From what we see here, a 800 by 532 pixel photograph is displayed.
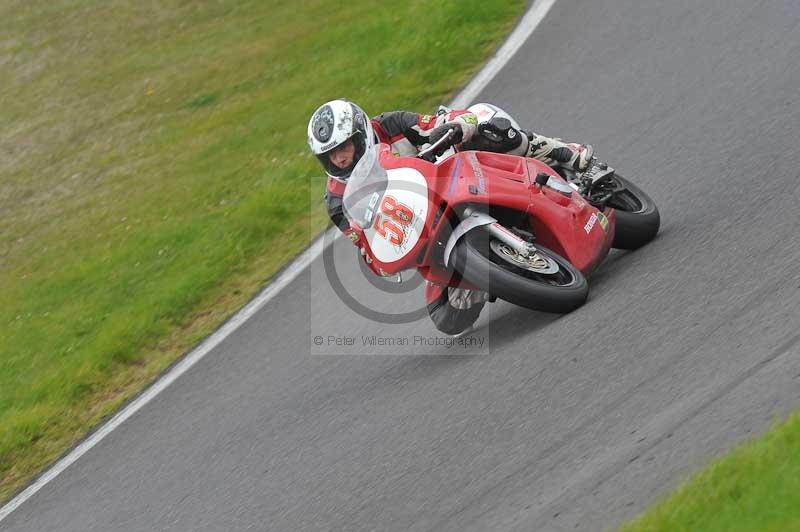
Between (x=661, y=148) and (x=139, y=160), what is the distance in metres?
6.13

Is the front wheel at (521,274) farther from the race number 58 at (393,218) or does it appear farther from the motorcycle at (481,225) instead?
the race number 58 at (393,218)

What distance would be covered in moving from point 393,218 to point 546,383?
3.91ft

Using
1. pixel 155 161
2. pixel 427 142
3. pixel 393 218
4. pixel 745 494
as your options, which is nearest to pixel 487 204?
pixel 393 218

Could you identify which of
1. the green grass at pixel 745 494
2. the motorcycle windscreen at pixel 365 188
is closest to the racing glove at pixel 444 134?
the motorcycle windscreen at pixel 365 188

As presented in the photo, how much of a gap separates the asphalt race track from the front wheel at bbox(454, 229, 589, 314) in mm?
151

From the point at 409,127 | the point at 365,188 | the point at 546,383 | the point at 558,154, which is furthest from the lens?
the point at 558,154

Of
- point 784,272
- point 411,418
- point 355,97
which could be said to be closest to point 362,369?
point 411,418

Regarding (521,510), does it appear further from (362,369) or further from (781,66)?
(781,66)

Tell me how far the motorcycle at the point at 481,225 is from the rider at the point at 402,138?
4.4 inches

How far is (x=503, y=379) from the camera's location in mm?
6047

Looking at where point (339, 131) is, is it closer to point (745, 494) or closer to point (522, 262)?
point (522, 262)

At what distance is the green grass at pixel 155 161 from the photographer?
8.88 metres

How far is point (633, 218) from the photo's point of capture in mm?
6930

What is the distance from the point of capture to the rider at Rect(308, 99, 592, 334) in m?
6.38
